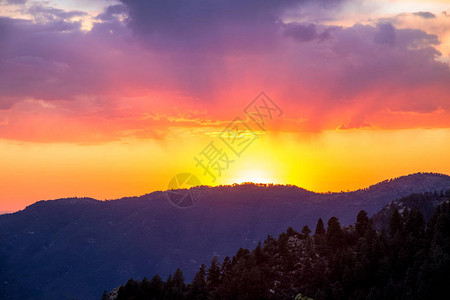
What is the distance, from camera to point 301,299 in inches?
7849

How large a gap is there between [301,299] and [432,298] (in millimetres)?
46069

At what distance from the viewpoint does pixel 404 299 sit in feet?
647

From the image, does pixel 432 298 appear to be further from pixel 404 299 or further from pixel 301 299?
pixel 301 299

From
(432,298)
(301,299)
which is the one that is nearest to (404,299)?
(432,298)

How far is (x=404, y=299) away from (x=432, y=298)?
10344 millimetres

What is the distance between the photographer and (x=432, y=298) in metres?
198

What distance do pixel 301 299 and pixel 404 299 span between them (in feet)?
118
